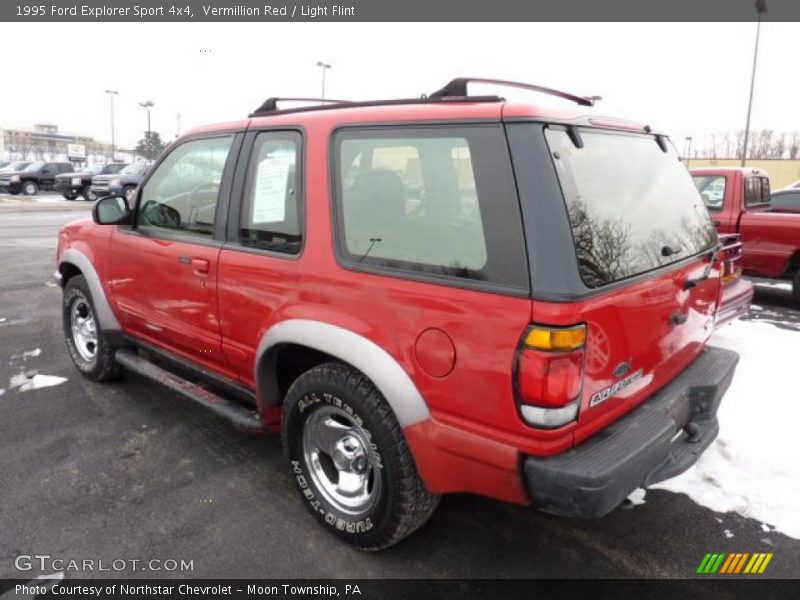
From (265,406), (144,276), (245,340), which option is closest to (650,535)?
(265,406)

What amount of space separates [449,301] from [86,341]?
3.59 meters

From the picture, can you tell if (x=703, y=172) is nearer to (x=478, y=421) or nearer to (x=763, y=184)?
(x=763, y=184)

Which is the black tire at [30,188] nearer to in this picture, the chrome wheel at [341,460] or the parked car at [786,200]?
the parked car at [786,200]

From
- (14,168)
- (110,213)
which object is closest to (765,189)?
(110,213)

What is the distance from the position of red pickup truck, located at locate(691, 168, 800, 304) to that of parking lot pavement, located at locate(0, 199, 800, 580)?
17.9ft

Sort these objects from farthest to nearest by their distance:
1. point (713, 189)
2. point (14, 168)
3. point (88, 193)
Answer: point (14, 168), point (88, 193), point (713, 189)

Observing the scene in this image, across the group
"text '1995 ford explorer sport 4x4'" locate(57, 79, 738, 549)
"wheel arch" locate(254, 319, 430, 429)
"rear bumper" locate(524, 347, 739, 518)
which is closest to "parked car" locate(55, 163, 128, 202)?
"text '1995 ford explorer sport 4x4'" locate(57, 79, 738, 549)

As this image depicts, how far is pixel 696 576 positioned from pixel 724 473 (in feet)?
3.15

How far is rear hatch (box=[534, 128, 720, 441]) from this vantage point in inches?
80.6

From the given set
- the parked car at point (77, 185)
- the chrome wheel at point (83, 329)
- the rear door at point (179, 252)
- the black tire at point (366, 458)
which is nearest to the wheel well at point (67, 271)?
the chrome wheel at point (83, 329)

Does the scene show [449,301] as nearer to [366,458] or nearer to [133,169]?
[366,458]

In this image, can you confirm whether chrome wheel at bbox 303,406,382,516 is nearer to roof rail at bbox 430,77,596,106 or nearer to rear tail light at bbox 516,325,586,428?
rear tail light at bbox 516,325,586,428

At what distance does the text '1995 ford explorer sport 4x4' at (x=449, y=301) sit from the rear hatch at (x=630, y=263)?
0.04 ft

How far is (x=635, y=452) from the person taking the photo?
2104 mm
